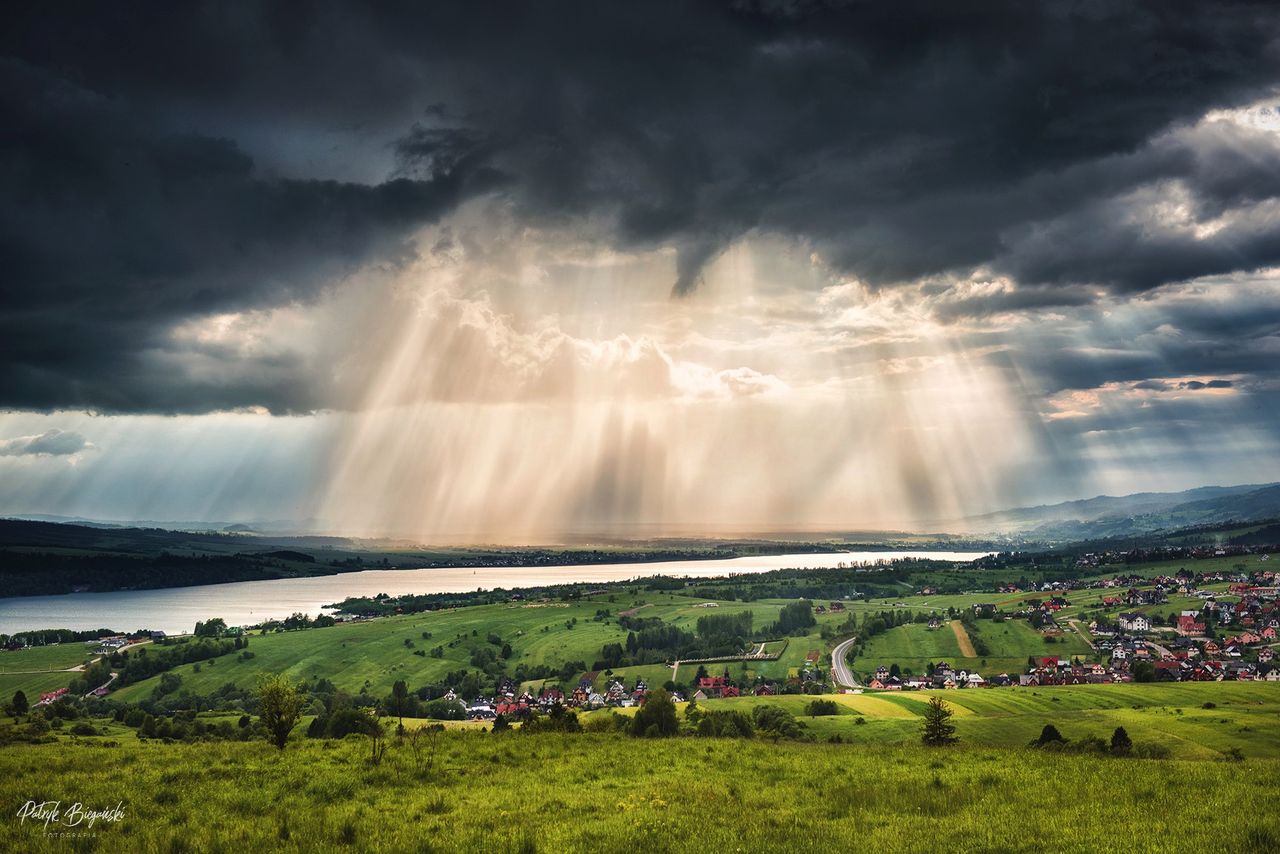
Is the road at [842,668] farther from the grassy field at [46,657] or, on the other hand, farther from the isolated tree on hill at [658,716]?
the grassy field at [46,657]

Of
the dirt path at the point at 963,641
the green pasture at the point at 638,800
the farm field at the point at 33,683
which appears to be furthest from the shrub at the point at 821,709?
the farm field at the point at 33,683

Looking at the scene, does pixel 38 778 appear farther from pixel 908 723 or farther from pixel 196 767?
pixel 908 723

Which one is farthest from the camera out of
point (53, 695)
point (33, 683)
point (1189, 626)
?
point (1189, 626)

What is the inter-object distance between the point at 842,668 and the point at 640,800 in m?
146

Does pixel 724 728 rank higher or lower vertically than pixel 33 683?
higher

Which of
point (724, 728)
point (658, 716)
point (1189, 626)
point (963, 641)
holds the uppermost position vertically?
point (658, 716)

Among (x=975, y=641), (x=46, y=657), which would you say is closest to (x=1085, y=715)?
(x=975, y=641)

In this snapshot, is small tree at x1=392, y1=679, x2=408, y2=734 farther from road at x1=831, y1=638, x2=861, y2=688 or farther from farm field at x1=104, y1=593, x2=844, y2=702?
→ road at x1=831, y1=638, x2=861, y2=688

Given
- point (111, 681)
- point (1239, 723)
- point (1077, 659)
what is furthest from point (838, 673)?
point (111, 681)

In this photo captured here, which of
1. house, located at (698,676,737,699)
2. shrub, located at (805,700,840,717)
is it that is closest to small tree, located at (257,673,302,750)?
shrub, located at (805,700,840,717)

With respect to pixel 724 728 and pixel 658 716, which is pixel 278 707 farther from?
pixel 724 728

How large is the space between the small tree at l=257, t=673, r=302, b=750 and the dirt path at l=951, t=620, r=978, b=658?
159021 millimetres

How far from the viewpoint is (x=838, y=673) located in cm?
14412

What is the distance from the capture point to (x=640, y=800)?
1806cm
